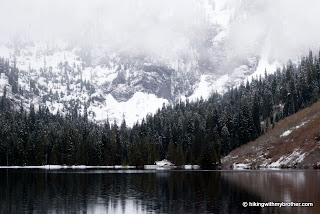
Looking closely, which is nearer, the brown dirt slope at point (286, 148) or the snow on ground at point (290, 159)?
the brown dirt slope at point (286, 148)

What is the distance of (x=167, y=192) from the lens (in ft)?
222

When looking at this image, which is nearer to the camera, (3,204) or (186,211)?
(186,211)

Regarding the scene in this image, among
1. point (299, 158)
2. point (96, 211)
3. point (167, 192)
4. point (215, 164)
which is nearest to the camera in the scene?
point (96, 211)

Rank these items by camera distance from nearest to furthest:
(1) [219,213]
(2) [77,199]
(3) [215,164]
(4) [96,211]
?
(1) [219,213], (4) [96,211], (2) [77,199], (3) [215,164]

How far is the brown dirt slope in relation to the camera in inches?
5354

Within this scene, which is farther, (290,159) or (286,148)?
(286,148)

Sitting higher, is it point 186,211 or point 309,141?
point 309,141

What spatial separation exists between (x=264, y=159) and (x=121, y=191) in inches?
3939

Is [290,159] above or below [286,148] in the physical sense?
below

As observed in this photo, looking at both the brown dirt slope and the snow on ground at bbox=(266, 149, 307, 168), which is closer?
the brown dirt slope

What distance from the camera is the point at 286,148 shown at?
151250mm

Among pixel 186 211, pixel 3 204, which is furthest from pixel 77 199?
pixel 186 211

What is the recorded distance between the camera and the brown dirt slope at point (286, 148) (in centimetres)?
13600

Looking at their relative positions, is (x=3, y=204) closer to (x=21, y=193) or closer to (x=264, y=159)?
(x=21, y=193)
